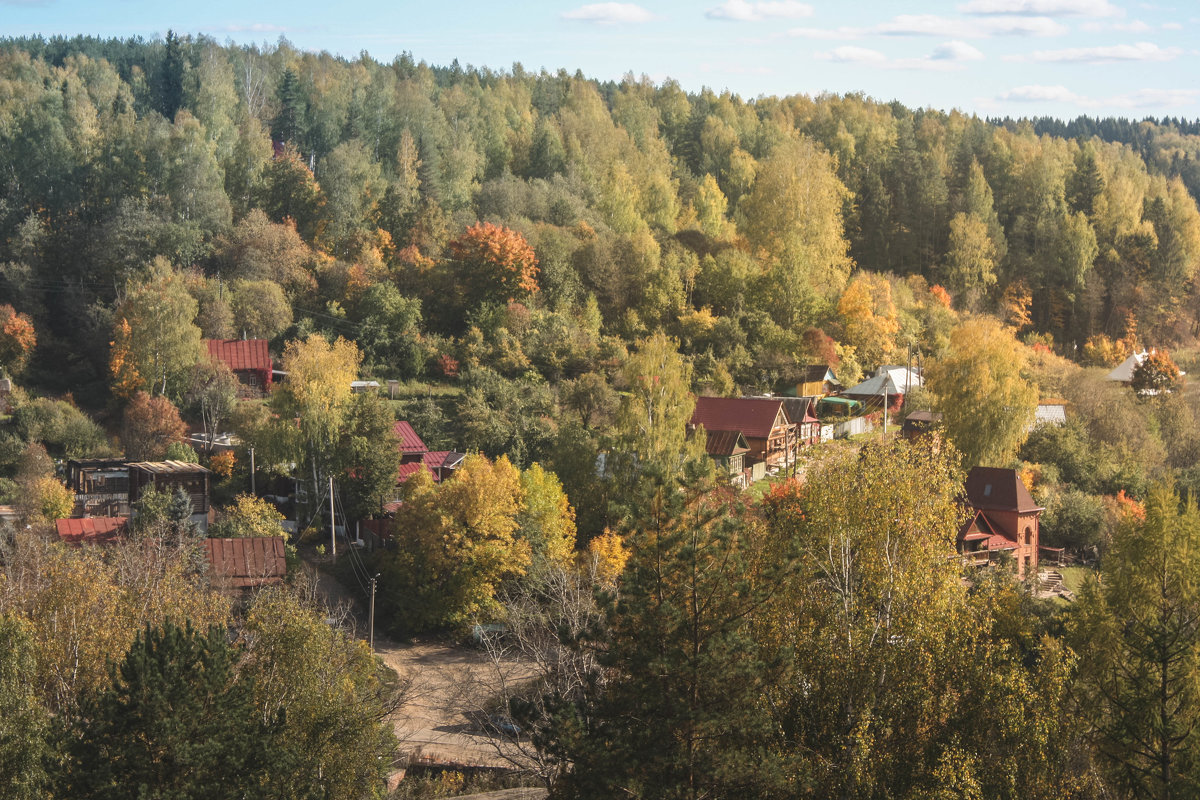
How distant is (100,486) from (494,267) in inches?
597

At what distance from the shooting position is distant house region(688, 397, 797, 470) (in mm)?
34125

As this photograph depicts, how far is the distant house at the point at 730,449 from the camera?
32.6m

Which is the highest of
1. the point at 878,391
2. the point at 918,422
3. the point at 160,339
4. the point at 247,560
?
the point at 160,339

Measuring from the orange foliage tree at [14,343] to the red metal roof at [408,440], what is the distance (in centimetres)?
1259

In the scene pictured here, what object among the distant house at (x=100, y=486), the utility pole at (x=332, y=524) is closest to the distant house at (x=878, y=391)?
the utility pole at (x=332, y=524)

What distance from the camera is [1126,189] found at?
58625mm

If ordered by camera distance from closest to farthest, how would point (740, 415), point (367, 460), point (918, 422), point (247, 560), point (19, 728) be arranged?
point (19, 728)
point (247, 560)
point (367, 460)
point (740, 415)
point (918, 422)

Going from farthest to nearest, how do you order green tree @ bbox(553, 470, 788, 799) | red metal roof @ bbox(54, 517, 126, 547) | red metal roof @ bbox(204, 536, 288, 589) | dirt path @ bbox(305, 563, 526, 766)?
red metal roof @ bbox(54, 517, 126, 547)
red metal roof @ bbox(204, 536, 288, 589)
dirt path @ bbox(305, 563, 526, 766)
green tree @ bbox(553, 470, 788, 799)

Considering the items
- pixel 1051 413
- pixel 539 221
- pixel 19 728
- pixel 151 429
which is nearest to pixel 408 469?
pixel 151 429

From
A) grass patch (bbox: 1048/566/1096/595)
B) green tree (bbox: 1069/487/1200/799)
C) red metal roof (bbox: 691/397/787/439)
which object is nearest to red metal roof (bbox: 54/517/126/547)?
red metal roof (bbox: 691/397/787/439)

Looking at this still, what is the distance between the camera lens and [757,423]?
113 feet

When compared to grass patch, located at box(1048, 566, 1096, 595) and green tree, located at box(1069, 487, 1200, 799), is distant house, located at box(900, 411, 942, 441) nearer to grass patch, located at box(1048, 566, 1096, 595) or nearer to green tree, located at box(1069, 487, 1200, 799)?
grass patch, located at box(1048, 566, 1096, 595)

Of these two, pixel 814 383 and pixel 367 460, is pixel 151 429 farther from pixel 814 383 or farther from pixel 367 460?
pixel 814 383

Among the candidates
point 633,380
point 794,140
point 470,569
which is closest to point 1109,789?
point 470,569
